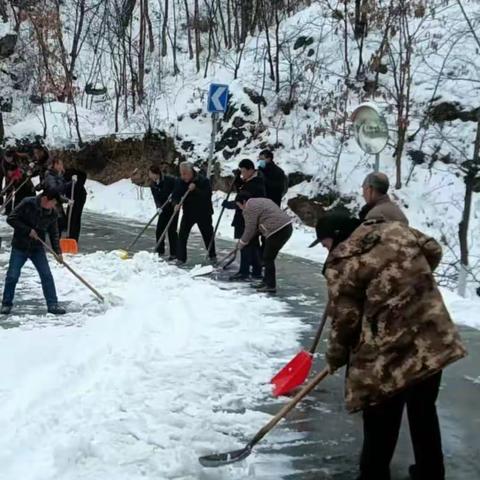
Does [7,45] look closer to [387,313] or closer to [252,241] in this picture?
[252,241]

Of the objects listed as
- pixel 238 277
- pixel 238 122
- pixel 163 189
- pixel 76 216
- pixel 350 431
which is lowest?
pixel 350 431

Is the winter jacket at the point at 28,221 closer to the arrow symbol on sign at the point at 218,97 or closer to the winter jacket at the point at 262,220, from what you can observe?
the winter jacket at the point at 262,220

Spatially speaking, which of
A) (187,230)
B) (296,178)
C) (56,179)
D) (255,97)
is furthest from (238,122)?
(187,230)

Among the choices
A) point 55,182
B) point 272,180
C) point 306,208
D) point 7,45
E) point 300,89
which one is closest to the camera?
point 272,180

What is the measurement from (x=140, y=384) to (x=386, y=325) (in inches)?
105

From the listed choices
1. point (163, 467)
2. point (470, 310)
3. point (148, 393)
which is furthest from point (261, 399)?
point (470, 310)

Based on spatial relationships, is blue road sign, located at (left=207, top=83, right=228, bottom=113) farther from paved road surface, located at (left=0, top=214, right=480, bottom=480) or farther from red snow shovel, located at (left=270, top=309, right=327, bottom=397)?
red snow shovel, located at (left=270, top=309, right=327, bottom=397)

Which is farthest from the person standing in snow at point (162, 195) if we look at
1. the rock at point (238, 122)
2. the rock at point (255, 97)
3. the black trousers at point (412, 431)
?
the rock at point (255, 97)

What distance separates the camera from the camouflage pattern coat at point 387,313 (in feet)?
10.8

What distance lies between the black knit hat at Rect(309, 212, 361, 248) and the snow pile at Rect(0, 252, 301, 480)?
57.9 inches

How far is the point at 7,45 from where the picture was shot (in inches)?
1169

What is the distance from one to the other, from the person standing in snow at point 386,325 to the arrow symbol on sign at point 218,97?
10.3 metres

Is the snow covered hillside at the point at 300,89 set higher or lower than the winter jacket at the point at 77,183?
higher

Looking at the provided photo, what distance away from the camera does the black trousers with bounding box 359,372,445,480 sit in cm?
342
